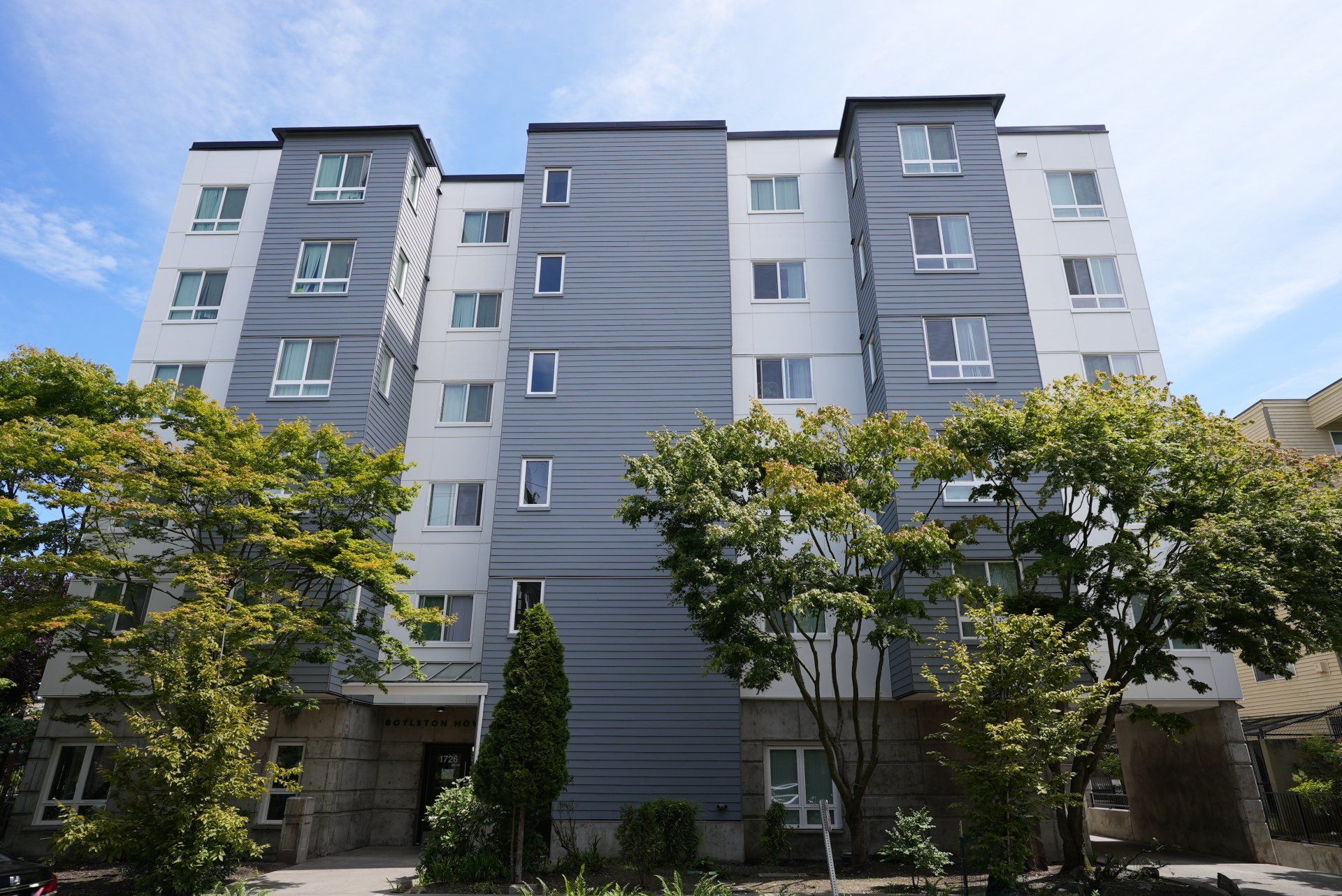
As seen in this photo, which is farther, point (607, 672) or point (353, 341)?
point (353, 341)

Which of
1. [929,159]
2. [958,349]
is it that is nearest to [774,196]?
[929,159]

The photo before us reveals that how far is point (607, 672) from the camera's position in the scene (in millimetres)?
19453

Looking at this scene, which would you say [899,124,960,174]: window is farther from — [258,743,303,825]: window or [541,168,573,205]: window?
[258,743,303,825]: window

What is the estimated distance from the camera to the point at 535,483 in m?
21.4

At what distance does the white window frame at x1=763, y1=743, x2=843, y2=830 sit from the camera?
18.7m

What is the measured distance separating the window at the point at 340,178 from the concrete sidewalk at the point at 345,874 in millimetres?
17537

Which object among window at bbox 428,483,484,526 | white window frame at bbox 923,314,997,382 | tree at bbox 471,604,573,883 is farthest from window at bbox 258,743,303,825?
white window frame at bbox 923,314,997,382

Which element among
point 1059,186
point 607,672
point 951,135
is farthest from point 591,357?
point 1059,186

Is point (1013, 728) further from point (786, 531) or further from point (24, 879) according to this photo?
point (24, 879)

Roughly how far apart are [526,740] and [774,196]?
57.5 feet

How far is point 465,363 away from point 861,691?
46.7 ft

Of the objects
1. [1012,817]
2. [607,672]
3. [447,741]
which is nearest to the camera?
[1012,817]

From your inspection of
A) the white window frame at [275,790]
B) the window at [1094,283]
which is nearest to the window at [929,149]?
the window at [1094,283]

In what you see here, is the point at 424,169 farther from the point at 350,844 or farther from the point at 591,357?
the point at 350,844
